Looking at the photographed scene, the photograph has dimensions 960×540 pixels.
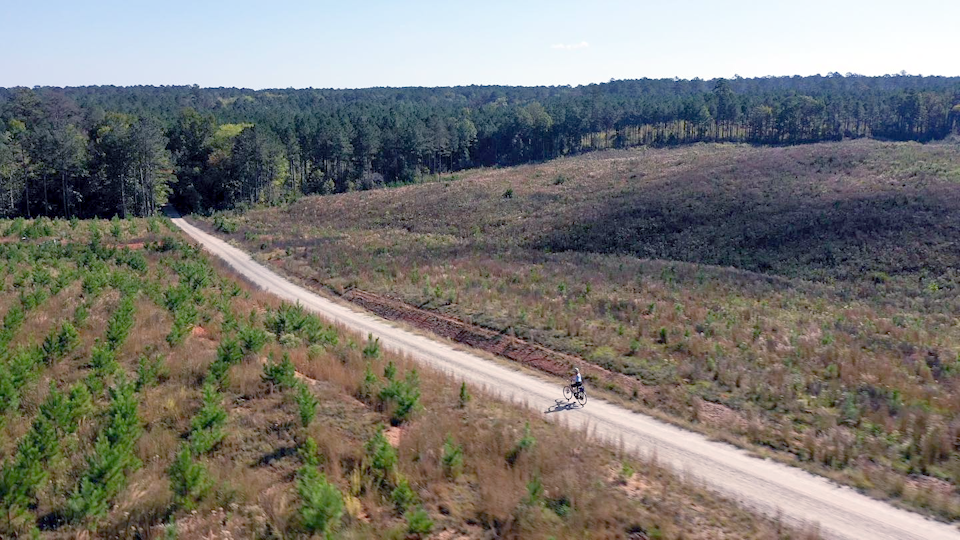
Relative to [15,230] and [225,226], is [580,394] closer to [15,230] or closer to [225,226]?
[15,230]

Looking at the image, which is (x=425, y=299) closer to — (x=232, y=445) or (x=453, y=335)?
(x=453, y=335)

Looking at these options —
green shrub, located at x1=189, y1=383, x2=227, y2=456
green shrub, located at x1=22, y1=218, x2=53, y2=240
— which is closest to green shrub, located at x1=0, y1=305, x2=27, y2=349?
green shrub, located at x1=189, y1=383, x2=227, y2=456

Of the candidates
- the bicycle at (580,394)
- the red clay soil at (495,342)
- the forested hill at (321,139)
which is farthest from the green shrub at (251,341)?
the forested hill at (321,139)

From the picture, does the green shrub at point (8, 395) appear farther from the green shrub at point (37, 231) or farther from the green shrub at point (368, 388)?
the green shrub at point (37, 231)

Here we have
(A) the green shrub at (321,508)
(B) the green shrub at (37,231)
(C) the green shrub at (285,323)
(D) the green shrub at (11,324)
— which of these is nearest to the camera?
(A) the green shrub at (321,508)

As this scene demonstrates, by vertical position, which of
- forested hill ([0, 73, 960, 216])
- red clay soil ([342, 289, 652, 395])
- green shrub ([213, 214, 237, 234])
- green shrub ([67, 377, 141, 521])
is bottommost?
red clay soil ([342, 289, 652, 395])

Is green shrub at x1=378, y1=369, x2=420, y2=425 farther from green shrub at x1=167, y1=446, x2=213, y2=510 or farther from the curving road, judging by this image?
green shrub at x1=167, y1=446, x2=213, y2=510

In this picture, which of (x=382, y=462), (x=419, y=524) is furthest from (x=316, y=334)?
(x=419, y=524)
